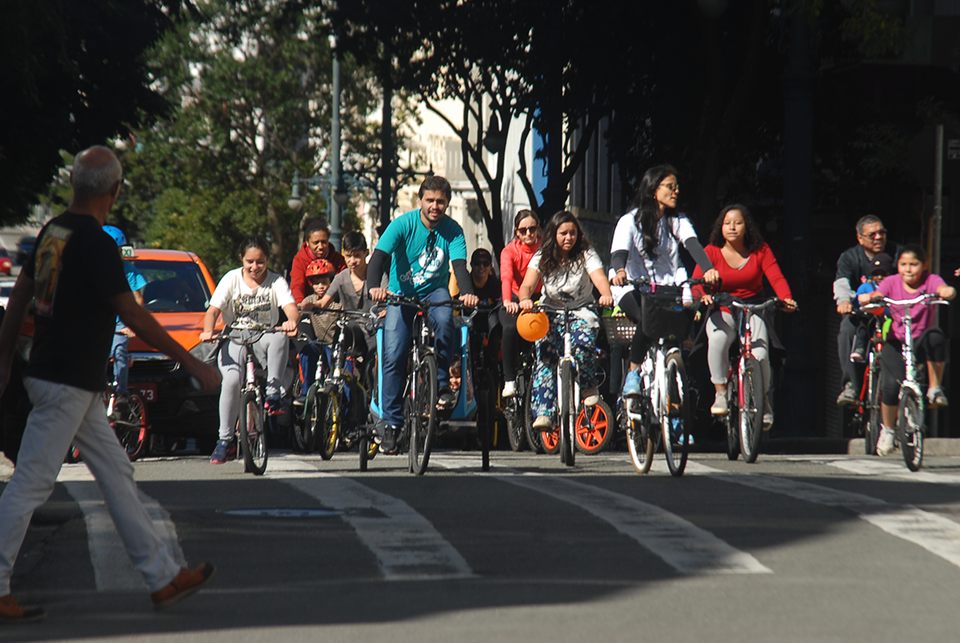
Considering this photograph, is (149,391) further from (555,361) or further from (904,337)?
(904,337)

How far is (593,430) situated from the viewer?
12180 millimetres

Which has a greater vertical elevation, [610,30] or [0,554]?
[610,30]

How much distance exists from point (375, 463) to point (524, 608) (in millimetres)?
6136

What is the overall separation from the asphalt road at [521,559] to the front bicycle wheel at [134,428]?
2.73 m

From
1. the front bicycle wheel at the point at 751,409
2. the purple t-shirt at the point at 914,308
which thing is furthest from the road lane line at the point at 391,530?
the purple t-shirt at the point at 914,308

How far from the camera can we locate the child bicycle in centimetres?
999

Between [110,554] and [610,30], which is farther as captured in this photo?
[610,30]

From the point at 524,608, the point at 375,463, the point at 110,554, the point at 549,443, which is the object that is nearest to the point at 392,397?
the point at 375,463

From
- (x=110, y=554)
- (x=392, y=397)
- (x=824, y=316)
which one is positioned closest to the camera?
(x=110, y=554)

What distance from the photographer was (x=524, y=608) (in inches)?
221

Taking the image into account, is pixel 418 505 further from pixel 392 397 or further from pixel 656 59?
pixel 656 59

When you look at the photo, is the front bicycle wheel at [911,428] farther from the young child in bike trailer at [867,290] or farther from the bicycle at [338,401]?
the bicycle at [338,401]

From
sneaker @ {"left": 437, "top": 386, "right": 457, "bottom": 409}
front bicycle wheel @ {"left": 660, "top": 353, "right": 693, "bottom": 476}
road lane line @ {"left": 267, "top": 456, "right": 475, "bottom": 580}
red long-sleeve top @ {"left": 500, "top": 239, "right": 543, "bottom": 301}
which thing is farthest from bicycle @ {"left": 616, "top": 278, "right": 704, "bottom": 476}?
red long-sleeve top @ {"left": 500, "top": 239, "right": 543, "bottom": 301}

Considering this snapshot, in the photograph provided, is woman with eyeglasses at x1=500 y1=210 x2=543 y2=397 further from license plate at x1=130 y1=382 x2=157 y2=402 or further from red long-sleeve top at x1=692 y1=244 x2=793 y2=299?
license plate at x1=130 y1=382 x2=157 y2=402
